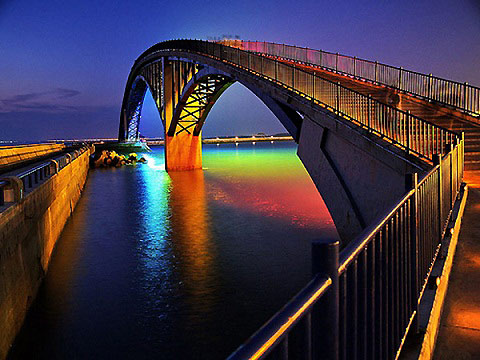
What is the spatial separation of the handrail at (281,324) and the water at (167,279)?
223 inches

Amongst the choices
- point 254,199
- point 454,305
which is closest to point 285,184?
point 254,199

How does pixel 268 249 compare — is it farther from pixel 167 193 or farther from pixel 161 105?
pixel 161 105

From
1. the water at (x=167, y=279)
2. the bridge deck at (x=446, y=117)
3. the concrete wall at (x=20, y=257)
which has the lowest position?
the water at (x=167, y=279)

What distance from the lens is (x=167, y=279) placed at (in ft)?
36.6

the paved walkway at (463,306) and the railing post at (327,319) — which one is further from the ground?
the railing post at (327,319)

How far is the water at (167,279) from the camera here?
757 centimetres

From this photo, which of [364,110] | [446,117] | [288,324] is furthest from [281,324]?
[446,117]

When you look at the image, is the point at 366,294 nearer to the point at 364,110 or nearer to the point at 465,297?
the point at 465,297

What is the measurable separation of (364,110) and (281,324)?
1199 centimetres

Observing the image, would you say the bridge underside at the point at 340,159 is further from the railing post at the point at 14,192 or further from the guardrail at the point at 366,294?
the railing post at the point at 14,192

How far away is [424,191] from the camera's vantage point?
16.8ft

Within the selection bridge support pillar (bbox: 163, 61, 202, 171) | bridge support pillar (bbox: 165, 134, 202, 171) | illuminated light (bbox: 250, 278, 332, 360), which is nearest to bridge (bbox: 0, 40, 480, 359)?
illuminated light (bbox: 250, 278, 332, 360)

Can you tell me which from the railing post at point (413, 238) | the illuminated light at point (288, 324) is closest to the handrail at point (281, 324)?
the illuminated light at point (288, 324)

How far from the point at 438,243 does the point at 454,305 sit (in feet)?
4.36
